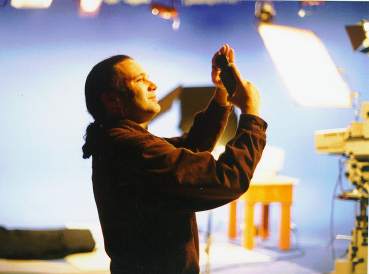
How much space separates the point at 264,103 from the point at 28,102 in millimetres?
1405

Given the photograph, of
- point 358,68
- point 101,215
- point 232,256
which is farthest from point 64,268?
point 358,68

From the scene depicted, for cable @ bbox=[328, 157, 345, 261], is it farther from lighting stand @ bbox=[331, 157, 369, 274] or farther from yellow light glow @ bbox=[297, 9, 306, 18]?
yellow light glow @ bbox=[297, 9, 306, 18]

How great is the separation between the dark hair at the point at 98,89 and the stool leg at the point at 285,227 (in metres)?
2.06

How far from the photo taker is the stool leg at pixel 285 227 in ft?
9.79

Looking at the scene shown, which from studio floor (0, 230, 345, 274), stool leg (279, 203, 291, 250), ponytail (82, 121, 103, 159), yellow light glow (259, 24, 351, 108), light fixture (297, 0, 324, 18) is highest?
light fixture (297, 0, 324, 18)

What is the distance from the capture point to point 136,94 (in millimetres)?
1187

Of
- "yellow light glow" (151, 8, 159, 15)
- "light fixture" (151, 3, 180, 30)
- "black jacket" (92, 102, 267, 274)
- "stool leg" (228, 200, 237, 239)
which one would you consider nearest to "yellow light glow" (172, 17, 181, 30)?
"light fixture" (151, 3, 180, 30)

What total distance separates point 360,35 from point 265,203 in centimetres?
148

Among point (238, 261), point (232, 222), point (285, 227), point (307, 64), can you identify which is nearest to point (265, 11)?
point (307, 64)

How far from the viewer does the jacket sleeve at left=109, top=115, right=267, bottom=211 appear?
102 cm

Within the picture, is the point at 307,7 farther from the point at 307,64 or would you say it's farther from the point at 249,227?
the point at 249,227

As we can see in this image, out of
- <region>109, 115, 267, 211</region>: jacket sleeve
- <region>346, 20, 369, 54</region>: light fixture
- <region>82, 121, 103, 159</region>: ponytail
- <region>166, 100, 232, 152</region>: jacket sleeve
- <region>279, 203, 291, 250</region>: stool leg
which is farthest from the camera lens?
<region>279, 203, 291, 250</region>: stool leg

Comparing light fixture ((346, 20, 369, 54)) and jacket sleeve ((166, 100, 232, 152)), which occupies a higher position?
light fixture ((346, 20, 369, 54))

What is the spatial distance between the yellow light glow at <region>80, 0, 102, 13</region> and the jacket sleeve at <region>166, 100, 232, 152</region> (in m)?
1.08
